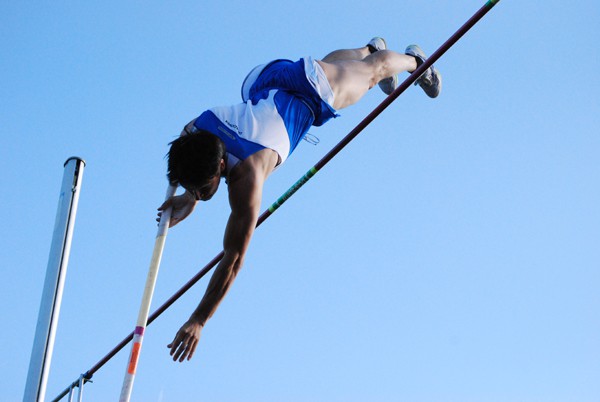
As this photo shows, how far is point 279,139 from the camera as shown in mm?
4898

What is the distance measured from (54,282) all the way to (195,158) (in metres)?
0.93

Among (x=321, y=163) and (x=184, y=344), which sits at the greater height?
(x=321, y=163)

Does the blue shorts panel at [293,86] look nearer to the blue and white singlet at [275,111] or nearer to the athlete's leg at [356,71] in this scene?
the blue and white singlet at [275,111]

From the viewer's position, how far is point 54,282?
13.3 feet

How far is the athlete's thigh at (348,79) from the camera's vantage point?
5312 mm

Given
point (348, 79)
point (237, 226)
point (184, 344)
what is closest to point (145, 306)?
point (184, 344)

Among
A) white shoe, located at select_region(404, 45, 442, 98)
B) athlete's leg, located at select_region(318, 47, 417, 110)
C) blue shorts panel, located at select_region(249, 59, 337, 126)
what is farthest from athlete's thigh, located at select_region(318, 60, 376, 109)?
white shoe, located at select_region(404, 45, 442, 98)

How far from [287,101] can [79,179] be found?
4.67ft

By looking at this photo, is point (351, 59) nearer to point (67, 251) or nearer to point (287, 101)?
point (287, 101)

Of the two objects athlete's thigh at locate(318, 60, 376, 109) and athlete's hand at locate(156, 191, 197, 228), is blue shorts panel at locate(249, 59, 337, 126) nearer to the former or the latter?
athlete's thigh at locate(318, 60, 376, 109)

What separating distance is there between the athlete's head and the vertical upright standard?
1.58ft

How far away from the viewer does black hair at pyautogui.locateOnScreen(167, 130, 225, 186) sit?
441 cm

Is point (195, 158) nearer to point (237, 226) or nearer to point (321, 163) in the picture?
point (237, 226)

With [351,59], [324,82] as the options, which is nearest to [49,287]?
[324,82]
